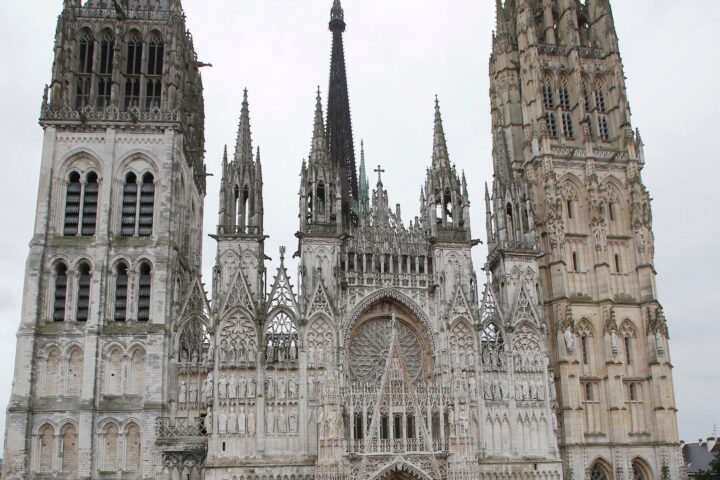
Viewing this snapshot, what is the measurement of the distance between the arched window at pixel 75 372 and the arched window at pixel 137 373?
246 cm

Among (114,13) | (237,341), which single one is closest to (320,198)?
(237,341)

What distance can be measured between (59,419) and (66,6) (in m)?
24.0

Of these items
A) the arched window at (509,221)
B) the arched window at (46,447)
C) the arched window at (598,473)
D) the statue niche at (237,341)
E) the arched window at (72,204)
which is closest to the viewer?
the arched window at (46,447)

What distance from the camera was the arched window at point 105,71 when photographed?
141 feet

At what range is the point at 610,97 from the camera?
49844mm

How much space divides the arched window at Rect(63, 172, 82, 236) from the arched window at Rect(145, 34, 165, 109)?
5973 mm

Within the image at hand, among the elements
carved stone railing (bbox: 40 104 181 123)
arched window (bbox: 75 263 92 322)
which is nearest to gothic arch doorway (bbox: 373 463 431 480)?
arched window (bbox: 75 263 92 322)

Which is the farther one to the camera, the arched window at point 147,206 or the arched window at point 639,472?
the arched window at point 639,472

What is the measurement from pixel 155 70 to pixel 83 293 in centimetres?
1406

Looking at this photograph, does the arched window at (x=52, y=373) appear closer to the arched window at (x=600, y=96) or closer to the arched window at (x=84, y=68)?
the arched window at (x=84, y=68)

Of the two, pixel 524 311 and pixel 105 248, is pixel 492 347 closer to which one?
pixel 524 311

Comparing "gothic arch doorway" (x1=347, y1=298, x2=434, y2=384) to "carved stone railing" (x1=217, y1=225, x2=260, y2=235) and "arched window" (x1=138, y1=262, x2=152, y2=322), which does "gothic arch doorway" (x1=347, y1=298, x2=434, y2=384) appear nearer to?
"carved stone railing" (x1=217, y1=225, x2=260, y2=235)

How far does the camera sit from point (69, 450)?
36.6m

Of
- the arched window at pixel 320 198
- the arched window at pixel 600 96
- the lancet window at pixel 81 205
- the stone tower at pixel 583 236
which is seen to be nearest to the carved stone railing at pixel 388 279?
the arched window at pixel 320 198
